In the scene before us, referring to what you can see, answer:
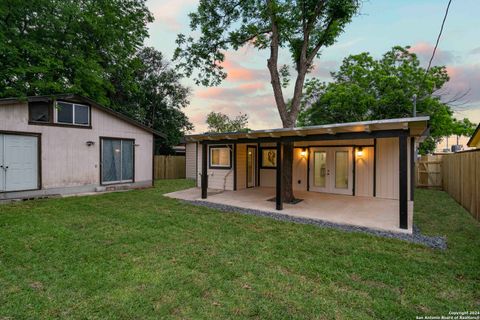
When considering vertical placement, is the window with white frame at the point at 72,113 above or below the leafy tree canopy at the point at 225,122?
below

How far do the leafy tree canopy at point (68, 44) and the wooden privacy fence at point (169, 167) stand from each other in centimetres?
448

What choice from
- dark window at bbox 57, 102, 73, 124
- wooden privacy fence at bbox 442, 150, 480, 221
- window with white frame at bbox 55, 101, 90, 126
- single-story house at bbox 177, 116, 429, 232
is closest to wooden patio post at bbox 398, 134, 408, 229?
single-story house at bbox 177, 116, 429, 232

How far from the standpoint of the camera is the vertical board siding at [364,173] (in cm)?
887

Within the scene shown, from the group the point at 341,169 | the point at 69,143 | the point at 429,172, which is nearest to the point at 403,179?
the point at 341,169

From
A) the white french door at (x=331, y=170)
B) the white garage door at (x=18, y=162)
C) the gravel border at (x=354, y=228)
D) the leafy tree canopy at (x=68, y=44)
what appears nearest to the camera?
the gravel border at (x=354, y=228)

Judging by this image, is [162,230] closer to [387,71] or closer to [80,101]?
[80,101]

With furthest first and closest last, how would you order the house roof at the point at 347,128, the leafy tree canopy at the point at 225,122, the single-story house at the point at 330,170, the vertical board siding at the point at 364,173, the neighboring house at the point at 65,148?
the leafy tree canopy at the point at 225,122 → the vertical board siding at the point at 364,173 → the neighboring house at the point at 65,148 → the single-story house at the point at 330,170 → the house roof at the point at 347,128

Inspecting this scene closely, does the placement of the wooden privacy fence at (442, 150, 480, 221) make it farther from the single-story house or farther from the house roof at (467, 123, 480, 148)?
the house roof at (467, 123, 480, 148)

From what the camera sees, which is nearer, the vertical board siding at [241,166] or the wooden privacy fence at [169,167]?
the vertical board siding at [241,166]

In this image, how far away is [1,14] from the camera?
29.4 feet

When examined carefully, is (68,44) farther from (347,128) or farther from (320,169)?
(347,128)

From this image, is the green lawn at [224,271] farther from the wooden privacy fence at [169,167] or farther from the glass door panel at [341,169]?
the wooden privacy fence at [169,167]

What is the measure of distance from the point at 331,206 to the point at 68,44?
13578 millimetres

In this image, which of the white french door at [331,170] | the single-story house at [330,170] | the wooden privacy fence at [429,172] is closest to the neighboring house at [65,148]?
the single-story house at [330,170]
